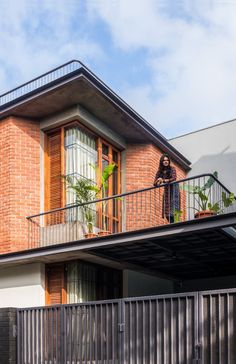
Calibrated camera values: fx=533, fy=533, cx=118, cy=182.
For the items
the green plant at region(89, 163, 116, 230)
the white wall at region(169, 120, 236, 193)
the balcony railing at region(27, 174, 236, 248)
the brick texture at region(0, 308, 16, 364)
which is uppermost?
the white wall at region(169, 120, 236, 193)

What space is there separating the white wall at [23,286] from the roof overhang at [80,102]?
3.60 meters

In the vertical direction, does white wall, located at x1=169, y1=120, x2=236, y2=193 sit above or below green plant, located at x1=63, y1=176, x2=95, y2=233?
above

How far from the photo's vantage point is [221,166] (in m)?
16.0

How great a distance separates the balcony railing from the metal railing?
9.21 ft

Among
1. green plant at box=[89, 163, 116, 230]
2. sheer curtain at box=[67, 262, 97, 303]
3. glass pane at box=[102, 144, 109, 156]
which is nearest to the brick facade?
sheer curtain at box=[67, 262, 97, 303]

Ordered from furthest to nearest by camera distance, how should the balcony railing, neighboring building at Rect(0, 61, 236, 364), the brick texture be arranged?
the balcony railing < the brick texture < neighboring building at Rect(0, 61, 236, 364)

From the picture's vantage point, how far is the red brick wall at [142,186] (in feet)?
44.4

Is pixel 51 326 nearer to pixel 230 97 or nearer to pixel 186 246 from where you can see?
pixel 186 246

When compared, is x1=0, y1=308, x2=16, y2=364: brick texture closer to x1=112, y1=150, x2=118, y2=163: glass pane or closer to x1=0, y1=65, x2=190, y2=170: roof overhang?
x1=0, y1=65, x2=190, y2=170: roof overhang

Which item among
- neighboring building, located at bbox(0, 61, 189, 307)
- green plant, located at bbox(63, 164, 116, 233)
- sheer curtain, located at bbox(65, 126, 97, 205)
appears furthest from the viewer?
sheer curtain, located at bbox(65, 126, 97, 205)

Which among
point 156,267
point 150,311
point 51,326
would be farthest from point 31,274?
point 150,311

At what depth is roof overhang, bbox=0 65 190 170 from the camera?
11.6m

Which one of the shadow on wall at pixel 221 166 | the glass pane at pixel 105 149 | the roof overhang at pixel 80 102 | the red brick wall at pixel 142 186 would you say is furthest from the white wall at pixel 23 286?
the shadow on wall at pixel 221 166

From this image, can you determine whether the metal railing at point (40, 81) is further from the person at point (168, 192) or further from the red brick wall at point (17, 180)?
the person at point (168, 192)
